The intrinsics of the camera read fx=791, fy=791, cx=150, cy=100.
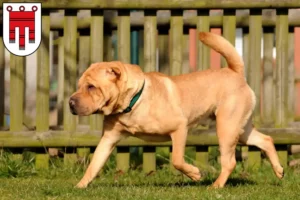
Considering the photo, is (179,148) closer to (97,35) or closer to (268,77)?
(97,35)

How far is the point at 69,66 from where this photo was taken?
7160mm

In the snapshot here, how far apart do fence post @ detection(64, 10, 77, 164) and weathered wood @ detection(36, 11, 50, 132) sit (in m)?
0.17

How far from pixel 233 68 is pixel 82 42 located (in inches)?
65.4

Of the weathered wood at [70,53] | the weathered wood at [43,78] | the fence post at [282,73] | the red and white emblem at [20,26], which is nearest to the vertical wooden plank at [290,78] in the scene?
the fence post at [282,73]

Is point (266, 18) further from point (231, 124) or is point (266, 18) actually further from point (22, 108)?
point (22, 108)

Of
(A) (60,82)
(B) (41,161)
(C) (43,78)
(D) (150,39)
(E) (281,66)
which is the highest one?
(D) (150,39)

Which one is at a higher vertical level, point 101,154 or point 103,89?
point 103,89

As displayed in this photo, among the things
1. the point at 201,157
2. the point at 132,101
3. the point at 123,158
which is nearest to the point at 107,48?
the point at 123,158

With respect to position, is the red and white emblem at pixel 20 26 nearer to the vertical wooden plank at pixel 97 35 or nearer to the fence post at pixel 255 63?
the vertical wooden plank at pixel 97 35

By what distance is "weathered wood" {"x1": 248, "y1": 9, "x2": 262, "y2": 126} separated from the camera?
7.20 metres

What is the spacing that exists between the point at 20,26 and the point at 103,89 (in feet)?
6.19

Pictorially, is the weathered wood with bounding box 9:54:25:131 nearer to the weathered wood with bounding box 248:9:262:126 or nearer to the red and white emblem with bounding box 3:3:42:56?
the red and white emblem with bounding box 3:3:42:56

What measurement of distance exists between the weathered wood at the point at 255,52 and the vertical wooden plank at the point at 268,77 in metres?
0.24

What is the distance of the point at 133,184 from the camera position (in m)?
6.36
